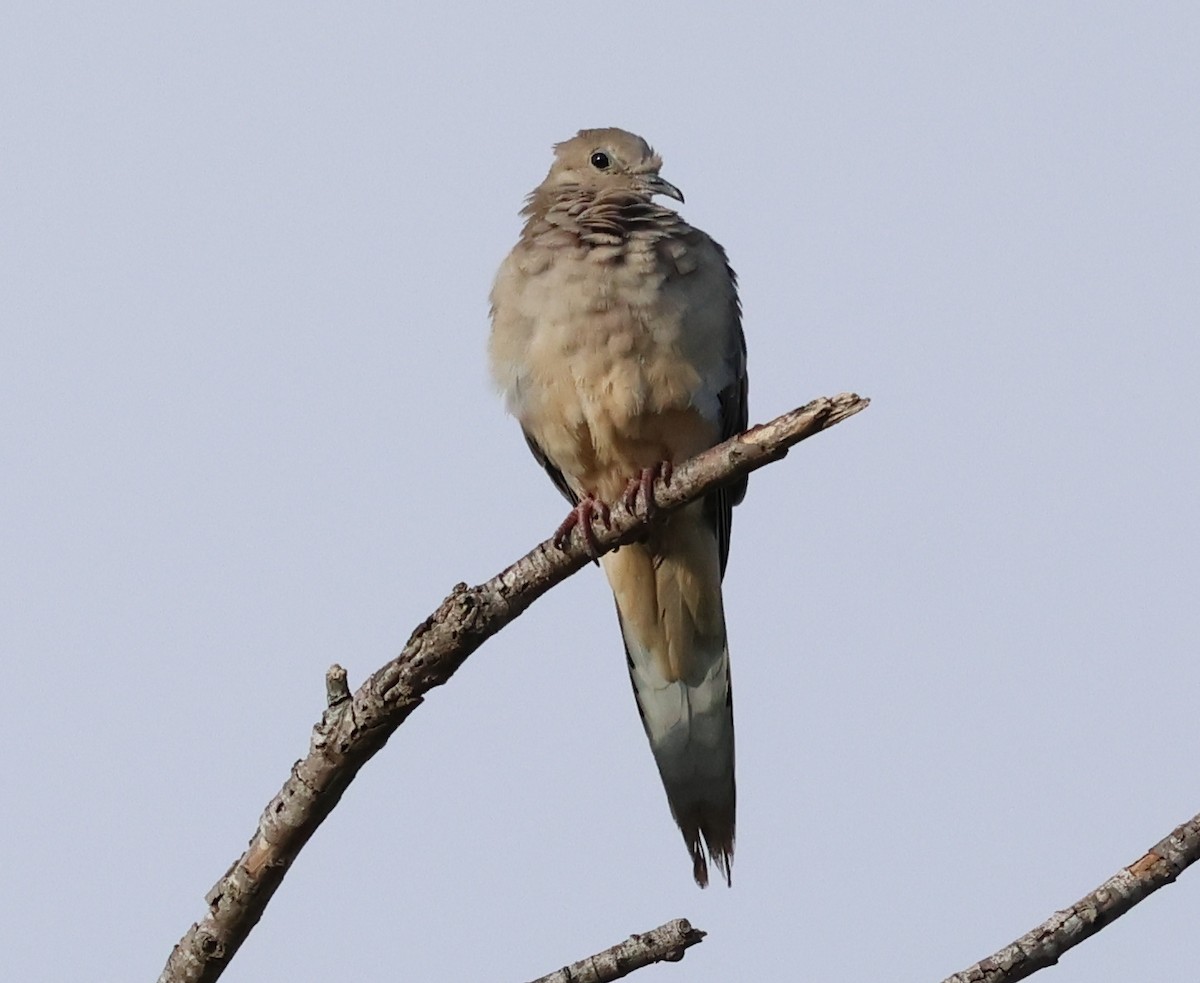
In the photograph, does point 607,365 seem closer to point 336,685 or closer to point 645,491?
point 645,491

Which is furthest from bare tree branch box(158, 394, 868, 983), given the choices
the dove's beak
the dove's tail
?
the dove's beak

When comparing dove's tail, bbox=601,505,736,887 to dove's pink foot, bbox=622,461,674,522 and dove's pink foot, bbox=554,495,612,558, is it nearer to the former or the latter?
dove's pink foot, bbox=622,461,674,522

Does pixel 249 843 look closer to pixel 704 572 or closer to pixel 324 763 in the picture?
pixel 324 763

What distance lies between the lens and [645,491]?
4570mm

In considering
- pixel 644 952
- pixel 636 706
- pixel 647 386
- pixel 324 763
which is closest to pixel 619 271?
pixel 647 386

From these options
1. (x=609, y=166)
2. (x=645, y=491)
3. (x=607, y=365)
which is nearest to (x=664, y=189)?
(x=609, y=166)

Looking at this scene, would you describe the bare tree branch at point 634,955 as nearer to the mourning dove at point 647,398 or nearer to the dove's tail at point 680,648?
the mourning dove at point 647,398

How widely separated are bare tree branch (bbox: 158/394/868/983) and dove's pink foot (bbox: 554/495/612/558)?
45 centimetres

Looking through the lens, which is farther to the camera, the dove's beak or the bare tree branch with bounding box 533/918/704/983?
the dove's beak

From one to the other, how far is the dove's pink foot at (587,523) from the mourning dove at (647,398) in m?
0.02

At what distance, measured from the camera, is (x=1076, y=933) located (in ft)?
10.3

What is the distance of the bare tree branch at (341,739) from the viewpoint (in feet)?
11.8

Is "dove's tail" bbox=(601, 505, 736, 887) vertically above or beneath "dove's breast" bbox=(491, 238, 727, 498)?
beneath

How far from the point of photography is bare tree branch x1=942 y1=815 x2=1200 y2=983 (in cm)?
313
